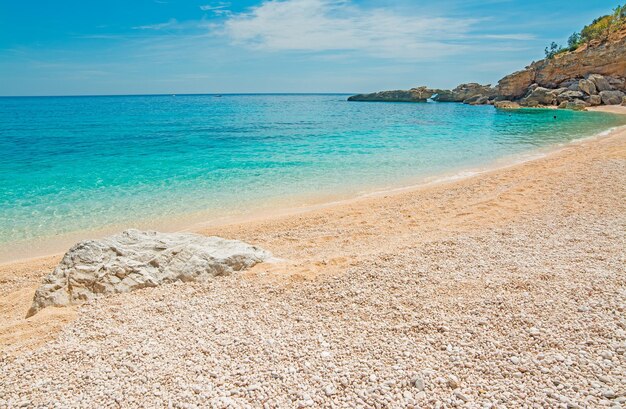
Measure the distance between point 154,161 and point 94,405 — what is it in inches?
775

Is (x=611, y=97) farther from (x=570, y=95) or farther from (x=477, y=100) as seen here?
(x=477, y=100)

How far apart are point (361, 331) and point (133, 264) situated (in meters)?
4.38

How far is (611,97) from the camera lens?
57.7 m

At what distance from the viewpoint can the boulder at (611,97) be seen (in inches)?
2261

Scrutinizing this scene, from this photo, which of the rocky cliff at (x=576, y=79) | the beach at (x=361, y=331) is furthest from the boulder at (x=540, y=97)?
the beach at (x=361, y=331)

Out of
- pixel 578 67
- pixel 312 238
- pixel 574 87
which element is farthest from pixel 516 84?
pixel 312 238

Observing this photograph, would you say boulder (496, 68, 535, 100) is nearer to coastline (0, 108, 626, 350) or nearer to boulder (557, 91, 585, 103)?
boulder (557, 91, 585, 103)

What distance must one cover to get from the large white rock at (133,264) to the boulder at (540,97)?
240 feet

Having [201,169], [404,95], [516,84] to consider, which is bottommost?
[201,169]

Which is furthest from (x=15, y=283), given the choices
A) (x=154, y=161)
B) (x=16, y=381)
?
(x=154, y=161)

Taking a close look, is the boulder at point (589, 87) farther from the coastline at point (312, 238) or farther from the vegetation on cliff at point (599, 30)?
the coastline at point (312, 238)

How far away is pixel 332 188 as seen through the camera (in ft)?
51.8

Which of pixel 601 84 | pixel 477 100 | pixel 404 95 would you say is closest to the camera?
pixel 601 84

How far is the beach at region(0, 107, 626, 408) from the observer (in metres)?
4.03
